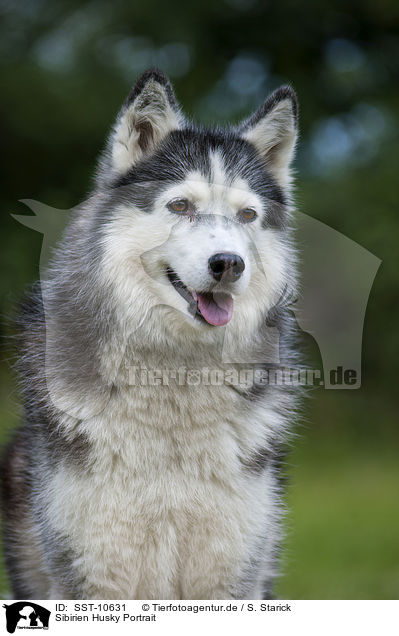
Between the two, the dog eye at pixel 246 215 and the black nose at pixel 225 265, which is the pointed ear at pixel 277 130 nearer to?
the dog eye at pixel 246 215

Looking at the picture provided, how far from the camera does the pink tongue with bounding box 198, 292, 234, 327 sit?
2740 millimetres

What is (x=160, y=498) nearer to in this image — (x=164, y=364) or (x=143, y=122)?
(x=164, y=364)

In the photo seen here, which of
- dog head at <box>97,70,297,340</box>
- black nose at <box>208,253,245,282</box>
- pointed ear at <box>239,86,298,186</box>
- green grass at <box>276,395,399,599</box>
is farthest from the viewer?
green grass at <box>276,395,399,599</box>

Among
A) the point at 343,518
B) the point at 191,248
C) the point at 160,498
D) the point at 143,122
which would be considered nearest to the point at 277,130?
the point at 143,122

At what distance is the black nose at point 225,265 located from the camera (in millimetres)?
2592

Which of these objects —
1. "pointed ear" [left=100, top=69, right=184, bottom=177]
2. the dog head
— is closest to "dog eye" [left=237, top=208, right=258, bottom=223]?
the dog head

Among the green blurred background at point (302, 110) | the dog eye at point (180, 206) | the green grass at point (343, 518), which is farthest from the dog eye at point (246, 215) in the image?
the green blurred background at point (302, 110)

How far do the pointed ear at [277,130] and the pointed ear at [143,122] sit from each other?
11.9 inches

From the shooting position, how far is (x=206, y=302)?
108 inches

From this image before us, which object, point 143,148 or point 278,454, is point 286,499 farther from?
point 143,148

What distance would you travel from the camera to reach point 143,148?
2977 millimetres
